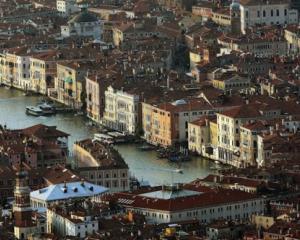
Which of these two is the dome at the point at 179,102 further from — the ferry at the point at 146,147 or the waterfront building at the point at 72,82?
the waterfront building at the point at 72,82

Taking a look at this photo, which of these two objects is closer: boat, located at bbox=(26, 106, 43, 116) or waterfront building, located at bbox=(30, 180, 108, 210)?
waterfront building, located at bbox=(30, 180, 108, 210)

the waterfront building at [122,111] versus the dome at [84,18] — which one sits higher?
the waterfront building at [122,111]

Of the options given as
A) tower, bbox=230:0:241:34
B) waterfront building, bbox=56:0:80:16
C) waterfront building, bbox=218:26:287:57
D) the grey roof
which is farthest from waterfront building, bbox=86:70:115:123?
waterfront building, bbox=56:0:80:16

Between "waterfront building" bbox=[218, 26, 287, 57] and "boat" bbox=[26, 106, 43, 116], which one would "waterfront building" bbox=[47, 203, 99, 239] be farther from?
"waterfront building" bbox=[218, 26, 287, 57]

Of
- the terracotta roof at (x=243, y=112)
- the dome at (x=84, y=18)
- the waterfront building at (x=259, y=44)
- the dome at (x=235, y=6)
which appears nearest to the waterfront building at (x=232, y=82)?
the terracotta roof at (x=243, y=112)

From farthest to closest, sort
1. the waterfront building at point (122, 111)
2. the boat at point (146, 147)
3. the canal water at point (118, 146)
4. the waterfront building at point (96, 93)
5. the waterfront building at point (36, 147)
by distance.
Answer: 1. the waterfront building at point (96, 93)
2. the waterfront building at point (122, 111)
3. the boat at point (146, 147)
4. the waterfront building at point (36, 147)
5. the canal water at point (118, 146)

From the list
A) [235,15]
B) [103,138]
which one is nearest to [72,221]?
[103,138]
